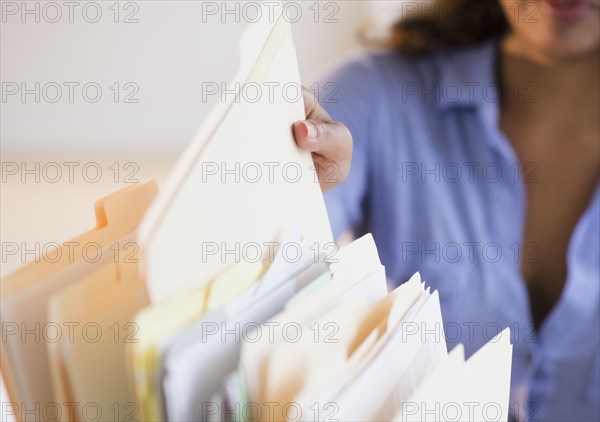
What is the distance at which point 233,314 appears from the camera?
27 centimetres

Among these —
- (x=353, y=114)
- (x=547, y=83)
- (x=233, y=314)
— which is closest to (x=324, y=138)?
(x=233, y=314)

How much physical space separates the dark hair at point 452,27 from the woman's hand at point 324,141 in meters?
0.73

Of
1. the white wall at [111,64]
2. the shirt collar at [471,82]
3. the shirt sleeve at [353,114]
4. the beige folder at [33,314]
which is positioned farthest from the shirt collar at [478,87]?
the beige folder at [33,314]

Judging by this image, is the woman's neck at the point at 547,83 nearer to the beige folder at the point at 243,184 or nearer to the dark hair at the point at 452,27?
the dark hair at the point at 452,27

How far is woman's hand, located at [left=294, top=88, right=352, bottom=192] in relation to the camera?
359mm

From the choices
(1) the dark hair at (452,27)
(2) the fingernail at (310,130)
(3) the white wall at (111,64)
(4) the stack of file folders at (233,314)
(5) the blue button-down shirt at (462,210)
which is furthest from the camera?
(1) the dark hair at (452,27)

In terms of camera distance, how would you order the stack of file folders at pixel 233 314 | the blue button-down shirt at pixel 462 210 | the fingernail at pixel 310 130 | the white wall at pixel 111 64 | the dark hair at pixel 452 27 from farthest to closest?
the dark hair at pixel 452 27 → the blue button-down shirt at pixel 462 210 → the white wall at pixel 111 64 → the fingernail at pixel 310 130 → the stack of file folders at pixel 233 314

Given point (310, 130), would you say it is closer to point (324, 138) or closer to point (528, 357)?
point (324, 138)

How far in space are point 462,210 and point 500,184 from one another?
3.0 inches

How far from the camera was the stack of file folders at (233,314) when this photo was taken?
0.25m

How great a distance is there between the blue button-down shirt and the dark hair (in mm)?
35

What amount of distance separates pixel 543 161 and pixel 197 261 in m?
0.90

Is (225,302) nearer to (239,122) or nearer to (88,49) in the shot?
(239,122)

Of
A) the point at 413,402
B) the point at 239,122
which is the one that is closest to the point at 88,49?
the point at 239,122
